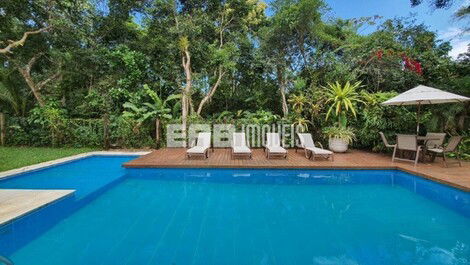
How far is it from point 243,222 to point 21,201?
12.8 ft

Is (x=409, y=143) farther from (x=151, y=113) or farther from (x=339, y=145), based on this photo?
(x=151, y=113)

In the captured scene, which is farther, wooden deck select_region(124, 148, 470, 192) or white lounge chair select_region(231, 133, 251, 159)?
white lounge chair select_region(231, 133, 251, 159)

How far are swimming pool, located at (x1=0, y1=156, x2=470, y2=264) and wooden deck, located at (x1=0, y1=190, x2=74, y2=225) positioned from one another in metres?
0.12

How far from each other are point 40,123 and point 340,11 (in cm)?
1678

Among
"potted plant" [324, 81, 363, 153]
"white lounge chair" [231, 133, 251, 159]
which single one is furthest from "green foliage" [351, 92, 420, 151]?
"white lounge chair" [231, 133, 251, 159]

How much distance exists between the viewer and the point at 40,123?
12133 millimetres

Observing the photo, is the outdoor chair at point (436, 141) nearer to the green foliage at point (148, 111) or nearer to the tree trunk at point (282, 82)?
the tree trunk at point (282, 82)

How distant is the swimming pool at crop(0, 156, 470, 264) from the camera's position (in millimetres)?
3400

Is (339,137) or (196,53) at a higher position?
(196,53)

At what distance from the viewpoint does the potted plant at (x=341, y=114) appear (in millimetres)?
10250

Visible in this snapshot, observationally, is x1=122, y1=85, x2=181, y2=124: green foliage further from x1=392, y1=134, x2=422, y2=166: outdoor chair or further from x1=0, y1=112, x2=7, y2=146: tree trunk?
x1=392, y1=134, x2=422, y2=166: outdoor chair

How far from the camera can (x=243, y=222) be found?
174 inches

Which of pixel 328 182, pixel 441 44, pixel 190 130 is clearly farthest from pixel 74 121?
pixel 441 44

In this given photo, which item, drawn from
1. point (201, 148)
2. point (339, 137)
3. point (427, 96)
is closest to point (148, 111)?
point (201, 148)
